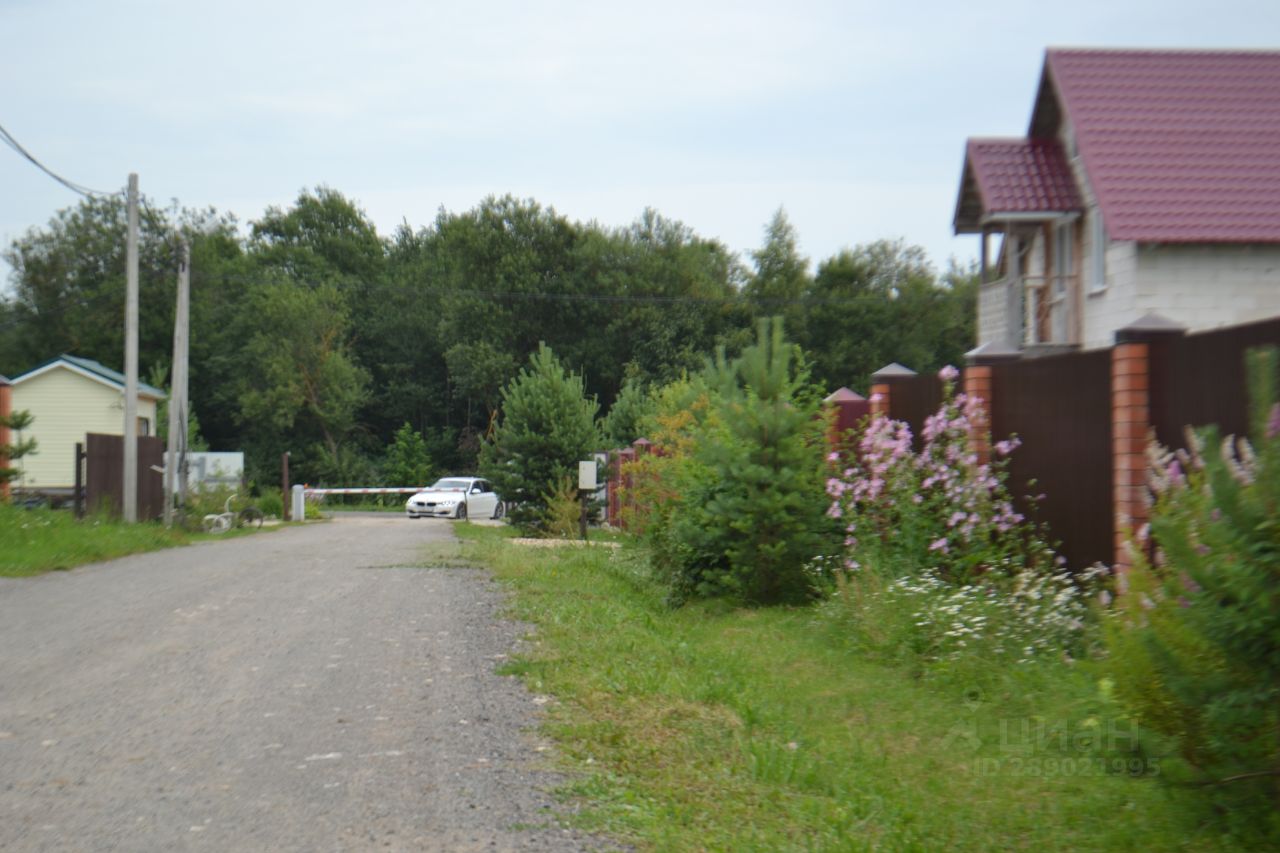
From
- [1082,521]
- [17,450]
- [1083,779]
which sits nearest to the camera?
[1083,779]

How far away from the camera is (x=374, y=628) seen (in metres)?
10.9

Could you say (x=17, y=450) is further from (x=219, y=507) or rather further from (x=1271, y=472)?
(x=1271, y=472)

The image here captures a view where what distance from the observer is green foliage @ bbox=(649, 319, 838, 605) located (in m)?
12.1

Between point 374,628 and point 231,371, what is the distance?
52.8 meters

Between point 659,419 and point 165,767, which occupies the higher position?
point 659,419

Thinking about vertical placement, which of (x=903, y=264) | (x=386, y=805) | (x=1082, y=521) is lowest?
(x=386, y=805)

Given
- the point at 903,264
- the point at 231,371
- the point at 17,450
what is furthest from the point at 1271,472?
the point at 231,371

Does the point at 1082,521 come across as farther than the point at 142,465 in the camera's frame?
No

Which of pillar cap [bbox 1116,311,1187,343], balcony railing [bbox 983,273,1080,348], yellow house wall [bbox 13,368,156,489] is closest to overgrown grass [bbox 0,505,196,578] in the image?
pillar cap [bbox 1116,311,1187,343]

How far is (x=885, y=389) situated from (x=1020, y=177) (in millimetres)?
9936

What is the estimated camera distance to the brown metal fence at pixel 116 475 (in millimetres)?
23281

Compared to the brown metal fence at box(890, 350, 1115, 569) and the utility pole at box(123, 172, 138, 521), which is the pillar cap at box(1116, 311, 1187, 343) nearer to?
the brown metal fence at box(890, 350, 1115, 569)

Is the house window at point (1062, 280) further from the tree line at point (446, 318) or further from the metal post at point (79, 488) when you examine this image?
the tree line at point (446, 318)

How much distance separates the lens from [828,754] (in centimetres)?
662
